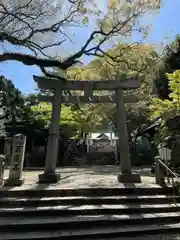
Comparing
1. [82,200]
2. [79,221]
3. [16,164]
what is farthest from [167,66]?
[79,221]

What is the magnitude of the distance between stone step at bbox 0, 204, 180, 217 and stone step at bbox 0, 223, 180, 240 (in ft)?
2.35

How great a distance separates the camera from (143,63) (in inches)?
650

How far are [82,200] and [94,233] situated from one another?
64.3 inches

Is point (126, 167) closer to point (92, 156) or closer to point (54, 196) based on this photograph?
point (54, 196)

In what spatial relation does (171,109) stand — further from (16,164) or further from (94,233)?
(94,233)

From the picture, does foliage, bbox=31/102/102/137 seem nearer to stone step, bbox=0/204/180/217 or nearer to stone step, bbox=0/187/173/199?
stone step, bbox=0/187/173/199

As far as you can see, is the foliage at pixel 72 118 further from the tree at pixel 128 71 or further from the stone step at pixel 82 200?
the stone step at pixel 82 200

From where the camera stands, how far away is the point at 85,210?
259 inches

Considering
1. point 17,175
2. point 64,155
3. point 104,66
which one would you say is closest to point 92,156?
point 64,155

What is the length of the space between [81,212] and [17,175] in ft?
9.76

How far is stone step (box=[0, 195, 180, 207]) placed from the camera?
705cm

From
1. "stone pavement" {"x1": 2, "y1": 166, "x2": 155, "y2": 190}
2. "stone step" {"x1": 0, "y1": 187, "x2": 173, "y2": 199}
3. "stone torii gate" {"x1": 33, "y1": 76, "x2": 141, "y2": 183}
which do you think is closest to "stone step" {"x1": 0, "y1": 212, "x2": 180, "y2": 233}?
"stone step" {"x1": 0, "y1": 187, "x2": 173, "y2": 199}

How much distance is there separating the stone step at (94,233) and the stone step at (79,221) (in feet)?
0.48

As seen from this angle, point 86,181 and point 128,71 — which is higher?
point 128,71
